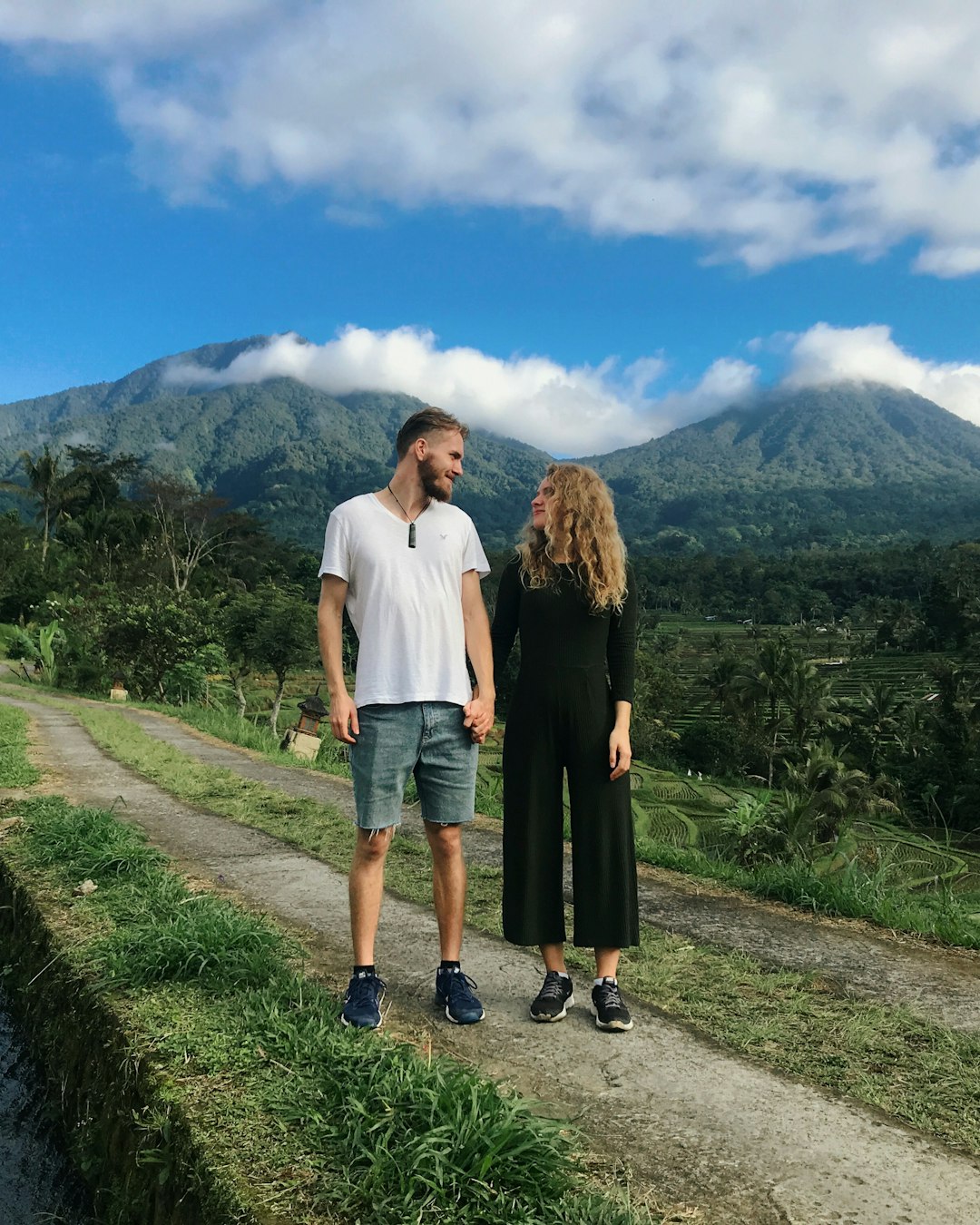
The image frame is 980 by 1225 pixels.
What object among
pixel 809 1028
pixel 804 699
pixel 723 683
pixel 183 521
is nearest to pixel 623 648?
pixel 809 1028

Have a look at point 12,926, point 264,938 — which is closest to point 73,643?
point 12,926

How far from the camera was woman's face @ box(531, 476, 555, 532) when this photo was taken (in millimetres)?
2900

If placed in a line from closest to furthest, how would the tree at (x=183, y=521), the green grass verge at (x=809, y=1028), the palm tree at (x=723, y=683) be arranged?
the green grass verge at (x=809, y=1028)
the tree at (x=183, y=521)
the palm tree at (x=723, y=683)

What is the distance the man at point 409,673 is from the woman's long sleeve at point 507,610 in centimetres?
18

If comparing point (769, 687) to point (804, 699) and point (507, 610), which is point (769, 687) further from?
point (507, 610)

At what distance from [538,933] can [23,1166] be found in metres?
1.76

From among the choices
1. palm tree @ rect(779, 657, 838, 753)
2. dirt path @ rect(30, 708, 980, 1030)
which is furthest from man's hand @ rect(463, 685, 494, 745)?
palm tree @ rect(779, 657, 838, 753)

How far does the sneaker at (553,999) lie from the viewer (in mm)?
2727

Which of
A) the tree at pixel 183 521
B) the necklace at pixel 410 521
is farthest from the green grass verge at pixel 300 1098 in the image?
the tree at pixel 183 521

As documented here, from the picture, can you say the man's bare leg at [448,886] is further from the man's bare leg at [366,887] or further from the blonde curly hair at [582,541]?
the blonde curly hair at [582,541]

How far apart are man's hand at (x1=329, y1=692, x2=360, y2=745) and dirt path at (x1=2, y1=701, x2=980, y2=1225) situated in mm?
826

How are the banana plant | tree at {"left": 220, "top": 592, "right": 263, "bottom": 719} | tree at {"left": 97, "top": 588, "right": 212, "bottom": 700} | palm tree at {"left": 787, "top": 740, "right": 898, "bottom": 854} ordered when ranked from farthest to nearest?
tree at {"left": 220, "top": 592, "right": 263, "bottom": 719}
palm tree at {"left": 787, "top": 740, "right": 898, "bottom": 854}
the banana plant
tree at {"left": 97, "top": 588, "right": 212, "bottom": 700}

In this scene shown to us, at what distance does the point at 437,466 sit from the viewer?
277cm

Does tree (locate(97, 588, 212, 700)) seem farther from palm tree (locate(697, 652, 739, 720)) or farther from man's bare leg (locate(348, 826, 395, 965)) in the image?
palm tree (locate(697, 652, 739, 720))
